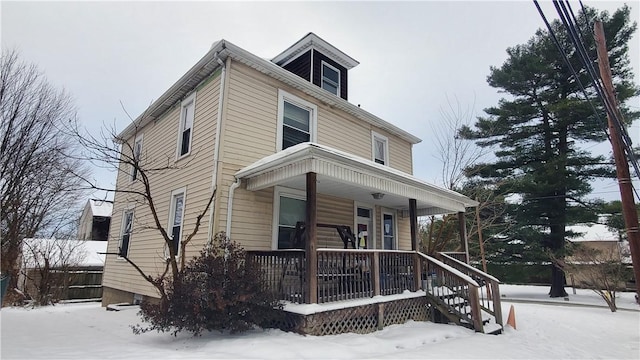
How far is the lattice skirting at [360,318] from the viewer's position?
6258mm

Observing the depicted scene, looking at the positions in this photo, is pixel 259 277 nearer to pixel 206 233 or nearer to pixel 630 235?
pixel 206 233

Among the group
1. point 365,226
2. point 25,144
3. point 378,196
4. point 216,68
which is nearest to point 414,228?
point 378,196

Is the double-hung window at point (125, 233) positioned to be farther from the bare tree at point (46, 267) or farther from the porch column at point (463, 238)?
the porch column at point (463, 238)

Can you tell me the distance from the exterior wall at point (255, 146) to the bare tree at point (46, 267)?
13.0 metres

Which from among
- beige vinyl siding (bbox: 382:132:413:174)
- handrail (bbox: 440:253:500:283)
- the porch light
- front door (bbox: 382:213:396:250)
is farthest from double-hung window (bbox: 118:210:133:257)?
handrail (bbox: 440:253:500:283)

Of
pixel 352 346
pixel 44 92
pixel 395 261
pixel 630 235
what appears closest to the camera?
pixel 352 346

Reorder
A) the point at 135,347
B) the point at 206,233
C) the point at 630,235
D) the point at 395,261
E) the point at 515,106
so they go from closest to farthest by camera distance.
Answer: the point at 135,347, the point at 630,235, the point at 206,233, the point at 395,261, the point at 515,106

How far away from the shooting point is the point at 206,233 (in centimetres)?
777

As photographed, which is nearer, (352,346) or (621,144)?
(352,346)

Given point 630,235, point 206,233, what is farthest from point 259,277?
point 630,235

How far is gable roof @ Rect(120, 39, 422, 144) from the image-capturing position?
8.51m

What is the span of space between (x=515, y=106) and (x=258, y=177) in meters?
21.9

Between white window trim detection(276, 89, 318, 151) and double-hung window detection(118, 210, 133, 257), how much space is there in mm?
6530

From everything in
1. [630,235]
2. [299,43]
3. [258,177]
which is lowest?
[630,235]
